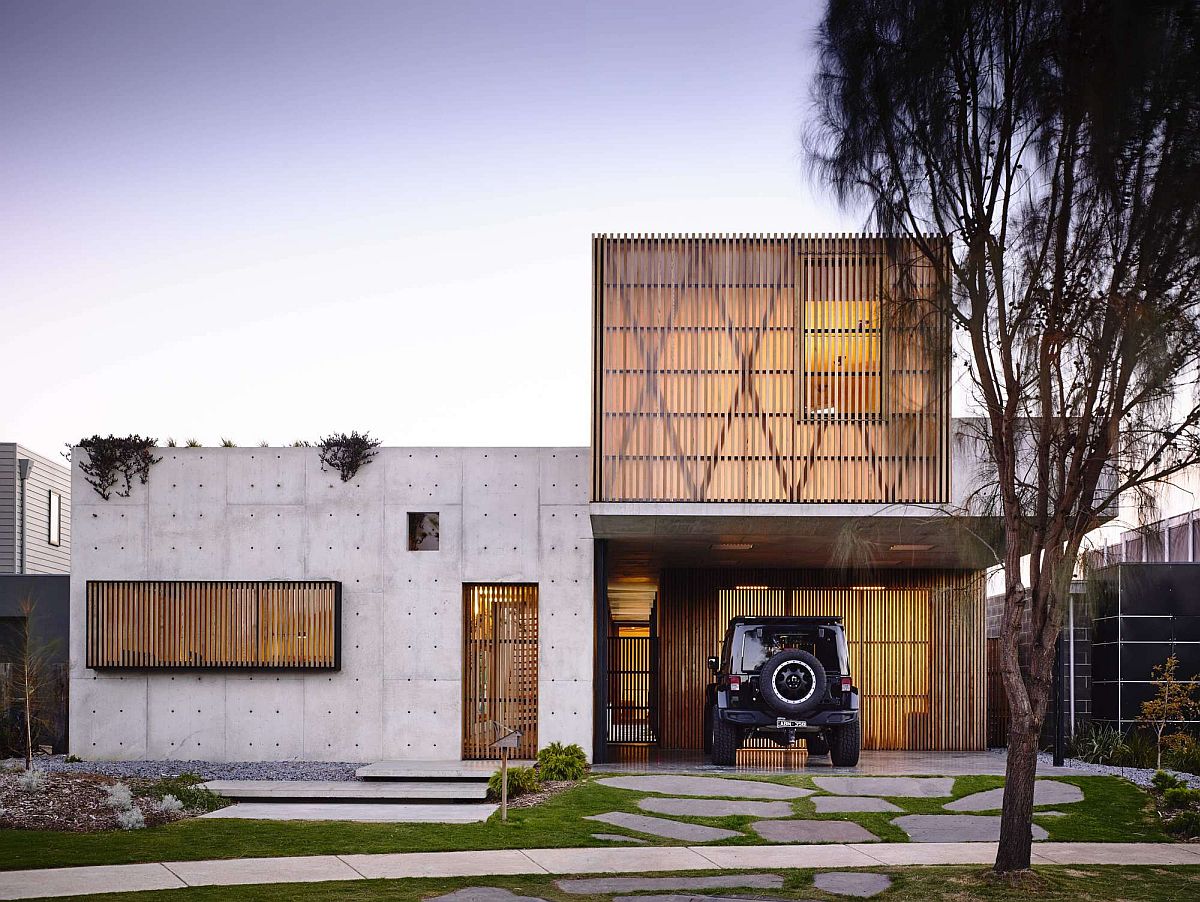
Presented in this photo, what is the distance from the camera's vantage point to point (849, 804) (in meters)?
12.4

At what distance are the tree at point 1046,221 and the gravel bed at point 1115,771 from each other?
6.34 metres

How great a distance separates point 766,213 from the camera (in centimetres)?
1530

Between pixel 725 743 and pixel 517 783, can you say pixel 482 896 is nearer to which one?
pixel 517 783

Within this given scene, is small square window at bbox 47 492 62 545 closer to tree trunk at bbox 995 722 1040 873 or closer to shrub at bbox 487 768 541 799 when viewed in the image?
shrub at bbox 487 768 541 799

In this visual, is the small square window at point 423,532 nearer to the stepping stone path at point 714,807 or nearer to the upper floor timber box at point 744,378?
the upper floor timber box at point 744,378

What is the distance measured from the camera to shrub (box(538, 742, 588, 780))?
14180 millimetres

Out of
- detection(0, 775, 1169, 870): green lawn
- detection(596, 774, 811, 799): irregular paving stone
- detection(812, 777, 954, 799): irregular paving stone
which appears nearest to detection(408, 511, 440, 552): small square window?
detection(596, 774, 811, 799): irregular paving stone

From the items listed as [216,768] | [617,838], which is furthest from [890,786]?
[216,768]

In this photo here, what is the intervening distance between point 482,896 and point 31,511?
27854 mm

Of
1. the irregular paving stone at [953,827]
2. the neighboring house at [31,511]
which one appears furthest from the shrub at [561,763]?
the neighboring house at [31,511]

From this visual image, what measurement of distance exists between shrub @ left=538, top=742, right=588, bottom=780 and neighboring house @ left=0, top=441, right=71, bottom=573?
18.4 meters

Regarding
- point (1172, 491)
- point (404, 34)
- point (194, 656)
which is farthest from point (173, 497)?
point (1172, 491)

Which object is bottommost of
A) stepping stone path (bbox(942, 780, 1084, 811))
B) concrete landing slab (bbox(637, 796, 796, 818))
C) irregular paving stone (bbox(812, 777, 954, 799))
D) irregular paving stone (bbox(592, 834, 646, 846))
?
irregular paving stone (bbox(812, 777, 954, 799))

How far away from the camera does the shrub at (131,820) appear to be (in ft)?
34.7
